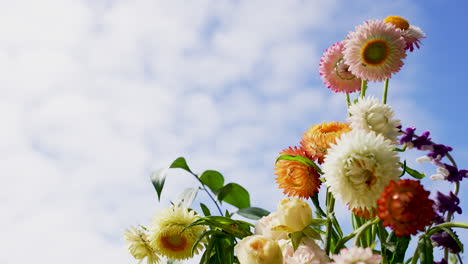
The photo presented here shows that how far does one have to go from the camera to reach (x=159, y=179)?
43.1 inches

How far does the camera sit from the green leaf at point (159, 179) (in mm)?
1091

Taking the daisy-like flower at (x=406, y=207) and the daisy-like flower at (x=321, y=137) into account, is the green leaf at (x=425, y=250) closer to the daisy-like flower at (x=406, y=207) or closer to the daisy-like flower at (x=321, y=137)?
the daisy-like flower at (x=406, y=207)

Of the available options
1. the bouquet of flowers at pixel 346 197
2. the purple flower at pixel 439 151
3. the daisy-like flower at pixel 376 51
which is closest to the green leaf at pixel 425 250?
the bouquet of flowers at pixel 346 197

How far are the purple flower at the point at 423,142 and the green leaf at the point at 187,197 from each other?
425 mm

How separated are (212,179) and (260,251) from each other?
0.32 m

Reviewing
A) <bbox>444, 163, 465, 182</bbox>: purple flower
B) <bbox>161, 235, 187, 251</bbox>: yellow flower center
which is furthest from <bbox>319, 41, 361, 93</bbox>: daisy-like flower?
<bbox>161, 235, 187, 251</bbox>: yellow flower center

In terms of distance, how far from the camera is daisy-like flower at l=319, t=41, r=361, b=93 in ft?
3.56

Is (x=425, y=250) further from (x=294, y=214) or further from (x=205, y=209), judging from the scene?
(x=205, y=209)

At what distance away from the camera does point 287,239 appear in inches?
36.6

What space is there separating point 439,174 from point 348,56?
26cm

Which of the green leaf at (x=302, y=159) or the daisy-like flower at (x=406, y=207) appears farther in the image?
the green leaf at (x=302, y=159)

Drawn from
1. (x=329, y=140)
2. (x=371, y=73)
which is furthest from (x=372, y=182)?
(x=371, y=73)

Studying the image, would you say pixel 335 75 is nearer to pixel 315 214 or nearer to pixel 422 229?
pixel 315 214

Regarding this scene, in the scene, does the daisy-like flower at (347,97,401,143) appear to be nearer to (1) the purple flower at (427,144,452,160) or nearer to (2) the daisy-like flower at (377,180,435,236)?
(1) the purple flower at (427,144,452,160)
